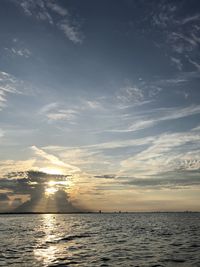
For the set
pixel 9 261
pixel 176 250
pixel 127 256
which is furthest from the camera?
pixel 176 250

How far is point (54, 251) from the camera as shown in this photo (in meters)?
45.0

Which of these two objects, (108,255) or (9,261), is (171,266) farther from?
(9,261)

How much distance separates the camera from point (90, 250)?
149 ft

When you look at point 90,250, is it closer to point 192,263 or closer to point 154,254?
point 154,254

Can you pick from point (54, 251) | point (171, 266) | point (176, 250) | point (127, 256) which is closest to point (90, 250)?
point (54, 251)

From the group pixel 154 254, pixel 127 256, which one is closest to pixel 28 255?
pixel 127 256

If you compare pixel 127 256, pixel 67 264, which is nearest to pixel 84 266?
pixel 67 264

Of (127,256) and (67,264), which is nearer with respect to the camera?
(67,264)

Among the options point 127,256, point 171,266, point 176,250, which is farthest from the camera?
point 176,250

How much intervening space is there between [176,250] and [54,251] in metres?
15.6

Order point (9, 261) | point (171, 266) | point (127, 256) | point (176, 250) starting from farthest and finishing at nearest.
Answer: point (176, 250), point (127, 256), point (9, 261), point (171, 266)

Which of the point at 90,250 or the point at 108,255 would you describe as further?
the point at 90,250

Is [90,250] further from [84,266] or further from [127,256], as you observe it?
[84,266]

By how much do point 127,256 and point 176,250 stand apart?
8.55 m
